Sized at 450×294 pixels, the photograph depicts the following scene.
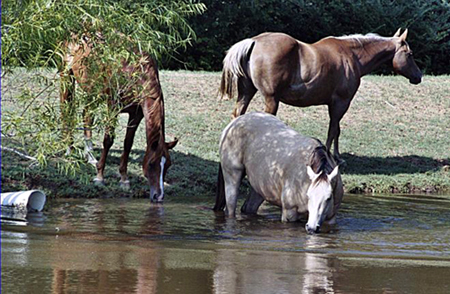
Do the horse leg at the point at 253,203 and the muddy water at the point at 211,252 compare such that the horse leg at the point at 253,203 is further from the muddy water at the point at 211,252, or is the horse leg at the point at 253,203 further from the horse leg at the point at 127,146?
the horse leg at the point at 127,146

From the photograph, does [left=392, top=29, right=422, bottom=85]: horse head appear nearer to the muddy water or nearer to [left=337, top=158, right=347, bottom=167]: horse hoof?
[left=337, top=158, right=347, bottom=167]: horse hoof

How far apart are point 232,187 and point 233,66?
10.4ft

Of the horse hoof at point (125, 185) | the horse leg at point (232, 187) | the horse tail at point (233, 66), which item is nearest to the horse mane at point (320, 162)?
the horse leg at point (232, 187)

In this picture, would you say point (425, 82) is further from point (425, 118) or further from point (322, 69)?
point (322, 69)

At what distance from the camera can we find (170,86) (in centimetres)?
1961

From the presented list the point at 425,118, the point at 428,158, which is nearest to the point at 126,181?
the point at 428,158

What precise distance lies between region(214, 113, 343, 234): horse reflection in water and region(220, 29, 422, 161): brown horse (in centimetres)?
267

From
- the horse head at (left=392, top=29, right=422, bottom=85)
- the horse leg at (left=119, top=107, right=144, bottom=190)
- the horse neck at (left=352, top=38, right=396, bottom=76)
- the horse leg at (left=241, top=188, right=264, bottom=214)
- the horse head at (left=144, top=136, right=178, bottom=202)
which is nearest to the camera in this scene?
the horse leg at (left=241, top=188, right=264, bottom=214)

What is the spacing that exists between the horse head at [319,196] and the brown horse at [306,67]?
4076 mm

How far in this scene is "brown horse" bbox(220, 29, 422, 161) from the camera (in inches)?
535

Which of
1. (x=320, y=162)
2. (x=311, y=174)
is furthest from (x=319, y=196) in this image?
(x=320, y=162)

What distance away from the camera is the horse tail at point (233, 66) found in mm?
13438

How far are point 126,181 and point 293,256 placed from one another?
5274 millimetres

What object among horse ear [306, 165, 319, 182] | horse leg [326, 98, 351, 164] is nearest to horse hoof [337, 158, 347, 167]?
horse leg [326, 98, 351, 164]
